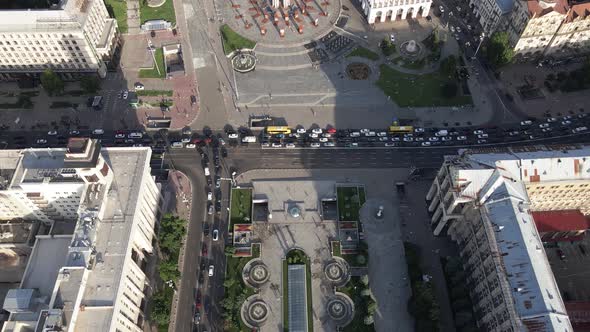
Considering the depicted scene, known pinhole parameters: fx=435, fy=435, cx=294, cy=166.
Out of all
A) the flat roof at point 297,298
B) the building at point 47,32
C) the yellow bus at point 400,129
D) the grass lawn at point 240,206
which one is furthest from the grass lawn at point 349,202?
the building at point 47,32

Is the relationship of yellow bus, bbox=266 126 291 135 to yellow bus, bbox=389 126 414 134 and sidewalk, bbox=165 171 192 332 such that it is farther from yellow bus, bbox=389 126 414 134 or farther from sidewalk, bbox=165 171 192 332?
yellow bus, bbox=389 126 414 134

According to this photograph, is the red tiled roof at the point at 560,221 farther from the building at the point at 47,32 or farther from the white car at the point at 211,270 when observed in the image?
the building at the point at 47,32

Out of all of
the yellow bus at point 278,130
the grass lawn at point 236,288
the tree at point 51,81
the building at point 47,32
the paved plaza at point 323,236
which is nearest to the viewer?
the grass lawn at point 236,288

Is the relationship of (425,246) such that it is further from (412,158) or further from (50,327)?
(50,327)

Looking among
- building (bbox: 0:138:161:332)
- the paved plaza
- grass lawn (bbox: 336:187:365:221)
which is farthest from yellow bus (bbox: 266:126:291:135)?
building (bbox: 0:138:161:332)

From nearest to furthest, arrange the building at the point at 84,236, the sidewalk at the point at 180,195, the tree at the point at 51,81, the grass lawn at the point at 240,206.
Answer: the building at the point at 84,236 → the grass lawn at the point at 240,206 → the sidewalk at the point at 180,195 → the tree at the point at 51,81

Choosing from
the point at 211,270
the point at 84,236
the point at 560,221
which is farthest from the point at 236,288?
the point at 560,221
